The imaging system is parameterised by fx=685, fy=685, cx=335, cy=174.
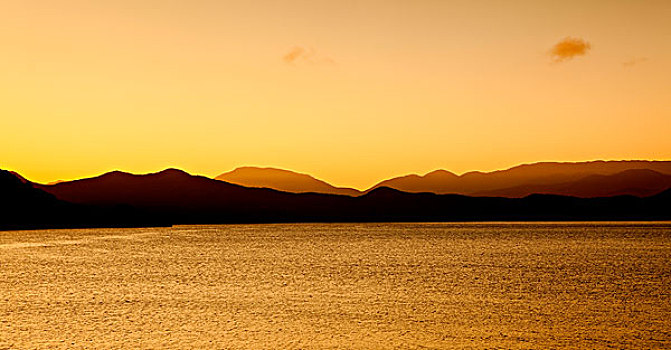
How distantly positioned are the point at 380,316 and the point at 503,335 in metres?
5.04

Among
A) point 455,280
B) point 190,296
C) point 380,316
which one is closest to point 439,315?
point 380,316

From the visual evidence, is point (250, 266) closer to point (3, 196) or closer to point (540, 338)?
point (540, 338)

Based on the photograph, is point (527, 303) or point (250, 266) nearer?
point (527, 303)

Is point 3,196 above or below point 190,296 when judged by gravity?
above

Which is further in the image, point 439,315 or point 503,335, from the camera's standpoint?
point 439,315

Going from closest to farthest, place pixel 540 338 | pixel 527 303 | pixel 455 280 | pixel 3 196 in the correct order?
pixel 540 338 → pixel 527 303 → pixel 455 280 → pixel 3 196

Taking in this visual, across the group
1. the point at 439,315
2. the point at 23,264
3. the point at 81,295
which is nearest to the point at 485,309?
the point at 439,315

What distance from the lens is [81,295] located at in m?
30.0

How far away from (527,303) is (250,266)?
27.0 m

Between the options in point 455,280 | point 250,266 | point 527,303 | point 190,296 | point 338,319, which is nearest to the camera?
point 338,319

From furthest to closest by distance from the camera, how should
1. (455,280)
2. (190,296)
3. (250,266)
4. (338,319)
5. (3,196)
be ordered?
(3,196) < (250,266) < (455,280) < (190,296) < (338,319)

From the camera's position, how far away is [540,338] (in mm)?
18734

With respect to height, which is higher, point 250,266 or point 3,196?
point 3,196

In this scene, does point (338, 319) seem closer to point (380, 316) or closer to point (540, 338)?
point (380, 316)
